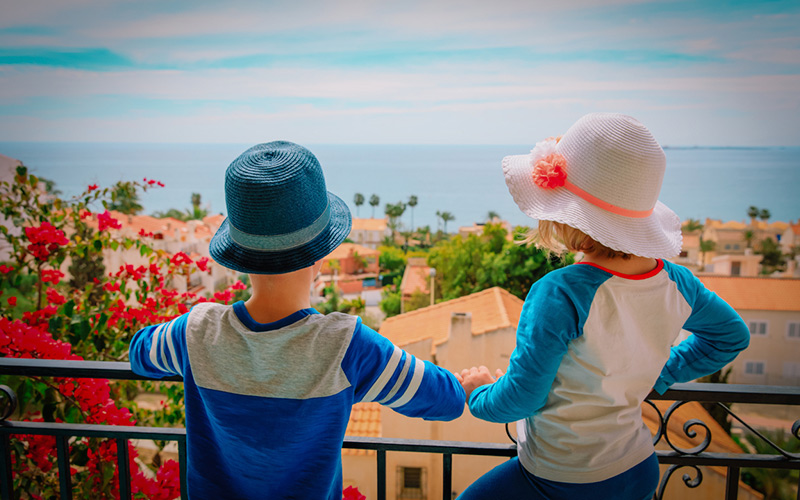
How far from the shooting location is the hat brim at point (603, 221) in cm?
69

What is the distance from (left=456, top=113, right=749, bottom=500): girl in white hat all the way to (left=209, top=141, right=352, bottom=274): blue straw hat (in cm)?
30

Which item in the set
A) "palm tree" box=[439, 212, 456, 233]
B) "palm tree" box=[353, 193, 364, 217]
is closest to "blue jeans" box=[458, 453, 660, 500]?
"palm tree" box=[439, 212, 456, 233]

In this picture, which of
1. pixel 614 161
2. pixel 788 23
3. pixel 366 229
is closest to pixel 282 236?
pixel 614 161

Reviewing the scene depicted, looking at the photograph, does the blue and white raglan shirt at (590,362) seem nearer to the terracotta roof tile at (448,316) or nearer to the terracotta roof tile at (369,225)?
the terracotta roof tile at (448,316)

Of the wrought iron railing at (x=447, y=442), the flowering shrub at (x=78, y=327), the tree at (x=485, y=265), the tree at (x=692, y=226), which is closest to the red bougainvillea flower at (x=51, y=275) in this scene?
the flowering shrub at (x=78, y=327)

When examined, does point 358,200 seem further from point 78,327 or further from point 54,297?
point 78,327

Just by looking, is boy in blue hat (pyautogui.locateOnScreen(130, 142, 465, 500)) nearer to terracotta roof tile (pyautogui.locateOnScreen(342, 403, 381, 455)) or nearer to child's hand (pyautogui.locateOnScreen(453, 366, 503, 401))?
child's hand (pyautogui.locateOnScreen(453, 366, 503, 401))

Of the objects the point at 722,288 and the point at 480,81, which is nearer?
the point at 722,288

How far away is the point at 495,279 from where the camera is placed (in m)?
16.9

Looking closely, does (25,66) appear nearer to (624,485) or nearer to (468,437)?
(468,437)

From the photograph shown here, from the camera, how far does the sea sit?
30.6 meters

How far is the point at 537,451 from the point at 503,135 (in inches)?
1729

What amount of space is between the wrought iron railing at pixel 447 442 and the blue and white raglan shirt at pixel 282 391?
0.19 m

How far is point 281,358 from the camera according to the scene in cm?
62
